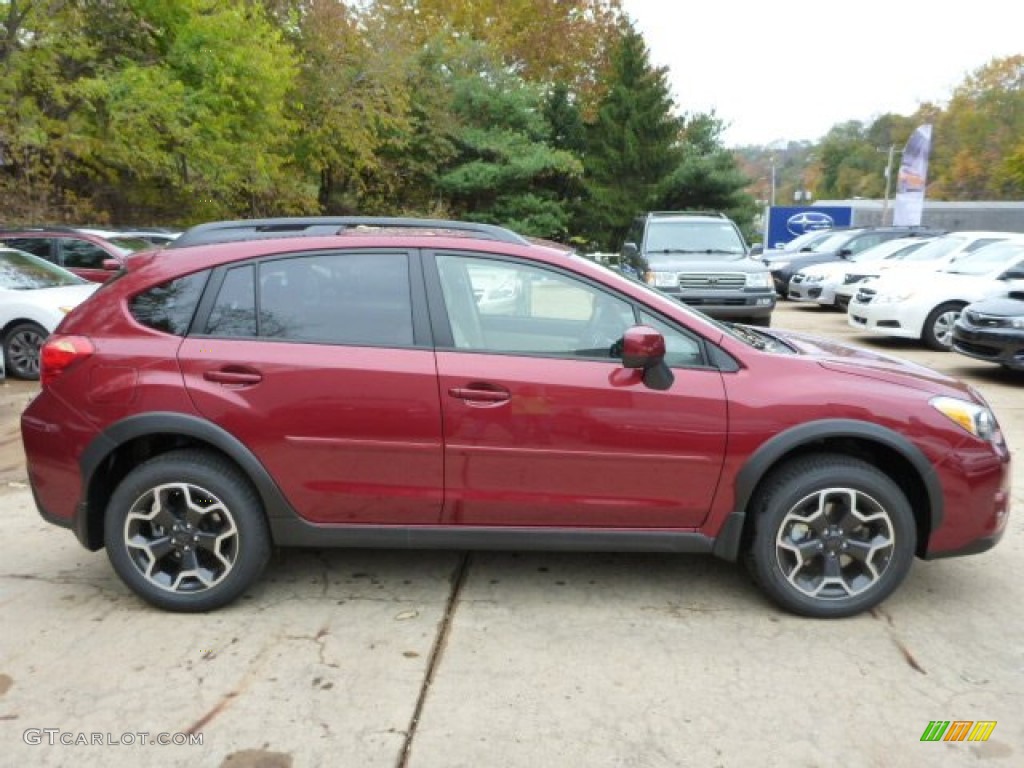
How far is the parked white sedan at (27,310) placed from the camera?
8531mm

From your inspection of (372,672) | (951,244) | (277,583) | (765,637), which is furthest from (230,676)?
(951,244)

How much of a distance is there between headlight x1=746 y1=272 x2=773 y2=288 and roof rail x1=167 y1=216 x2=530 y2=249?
828cm

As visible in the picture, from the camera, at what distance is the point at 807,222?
29.1 meters

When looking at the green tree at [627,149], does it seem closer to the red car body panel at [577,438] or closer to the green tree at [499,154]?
the green tree at [499,154]

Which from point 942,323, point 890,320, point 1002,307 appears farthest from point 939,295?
point 1002,307

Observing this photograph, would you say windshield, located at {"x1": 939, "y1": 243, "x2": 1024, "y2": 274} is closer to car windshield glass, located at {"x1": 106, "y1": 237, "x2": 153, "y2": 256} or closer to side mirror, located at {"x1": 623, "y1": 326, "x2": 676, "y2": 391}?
side mirror, located at {"x1": 623, "y1": 326, "x2": 676, "y2": 391}

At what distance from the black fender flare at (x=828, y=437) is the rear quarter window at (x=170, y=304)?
2396mm

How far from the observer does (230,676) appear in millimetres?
3072

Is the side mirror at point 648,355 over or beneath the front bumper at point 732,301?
over

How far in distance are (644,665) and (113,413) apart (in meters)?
2.36

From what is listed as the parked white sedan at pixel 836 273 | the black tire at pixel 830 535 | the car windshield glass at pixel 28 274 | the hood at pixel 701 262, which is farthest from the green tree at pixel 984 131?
the black tire at pixel 830 535

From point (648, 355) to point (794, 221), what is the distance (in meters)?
28.2

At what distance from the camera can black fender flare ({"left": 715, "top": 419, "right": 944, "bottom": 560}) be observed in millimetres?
3346

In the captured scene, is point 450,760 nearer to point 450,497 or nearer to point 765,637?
point 450,497
